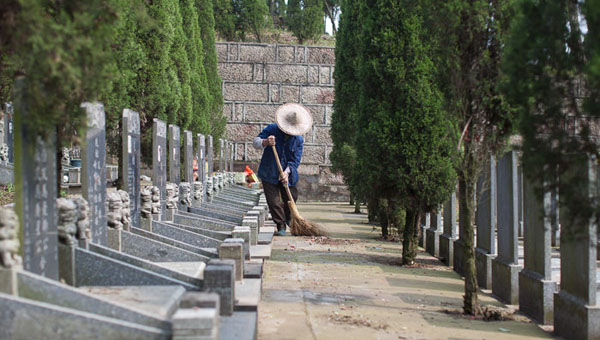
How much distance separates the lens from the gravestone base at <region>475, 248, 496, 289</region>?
970cm

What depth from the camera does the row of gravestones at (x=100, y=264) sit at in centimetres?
385

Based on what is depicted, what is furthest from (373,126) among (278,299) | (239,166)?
(239,166)

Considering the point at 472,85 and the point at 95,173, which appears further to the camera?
the point at 472,85

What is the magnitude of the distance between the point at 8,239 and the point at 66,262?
1321mm

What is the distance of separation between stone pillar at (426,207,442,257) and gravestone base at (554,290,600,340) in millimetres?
5782

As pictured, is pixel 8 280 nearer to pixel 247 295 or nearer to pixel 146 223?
pixel 247 295

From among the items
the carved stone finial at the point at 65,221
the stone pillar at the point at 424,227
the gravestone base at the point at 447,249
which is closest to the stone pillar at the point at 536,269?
the gravestone base at the point at 447,249

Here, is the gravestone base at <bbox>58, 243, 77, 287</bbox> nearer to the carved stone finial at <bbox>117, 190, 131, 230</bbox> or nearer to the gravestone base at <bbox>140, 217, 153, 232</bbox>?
the carved stone finial at <bbox>117, 190, 131, 230</bbox>

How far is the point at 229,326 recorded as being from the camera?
4773mm

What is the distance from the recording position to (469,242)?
755 cm

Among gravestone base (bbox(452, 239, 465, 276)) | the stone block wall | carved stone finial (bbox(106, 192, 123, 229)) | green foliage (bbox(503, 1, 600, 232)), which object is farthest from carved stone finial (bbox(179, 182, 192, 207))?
the stone block wall

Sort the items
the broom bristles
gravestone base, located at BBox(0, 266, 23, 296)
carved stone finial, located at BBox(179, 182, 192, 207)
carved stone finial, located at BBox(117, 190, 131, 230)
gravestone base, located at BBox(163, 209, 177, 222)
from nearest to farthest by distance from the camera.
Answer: gravestone base, located at BBox(0, 266, 23, 296)
carved stone finial, located at BBox(117, 190, 131, 230)
gravestone base, located at BBox(163, 209, 177, 222)
carved stone finial, located at BBox(179, 182, 192, 207)
the broom bristles

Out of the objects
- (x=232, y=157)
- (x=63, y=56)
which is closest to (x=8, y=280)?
(x=63, y=56)

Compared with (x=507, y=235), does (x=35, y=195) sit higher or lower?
higher
